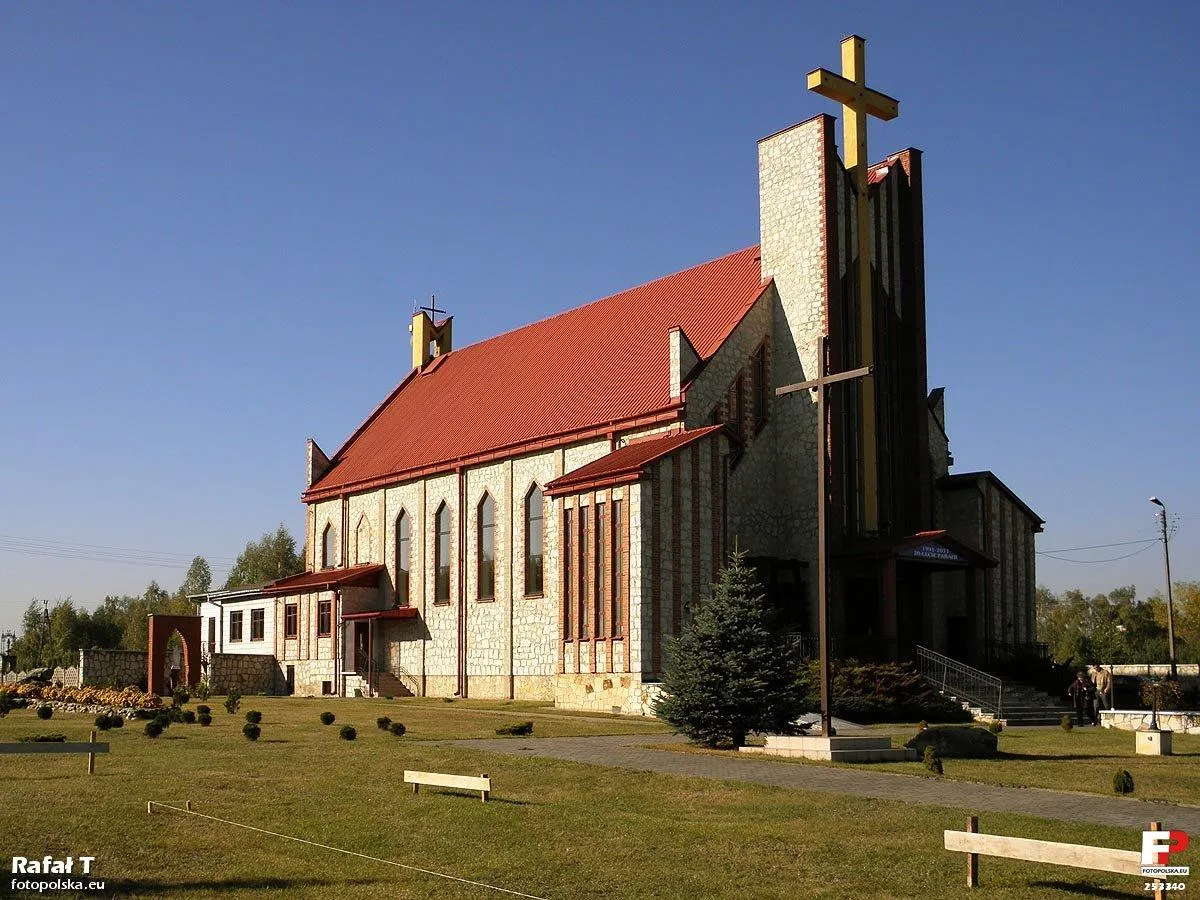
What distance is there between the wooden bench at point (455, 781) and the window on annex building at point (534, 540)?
23777 millimetres

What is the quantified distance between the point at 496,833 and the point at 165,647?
4016 cm

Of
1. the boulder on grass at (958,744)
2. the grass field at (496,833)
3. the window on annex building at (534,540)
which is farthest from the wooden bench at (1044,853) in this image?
the window on annex building at (534,540)

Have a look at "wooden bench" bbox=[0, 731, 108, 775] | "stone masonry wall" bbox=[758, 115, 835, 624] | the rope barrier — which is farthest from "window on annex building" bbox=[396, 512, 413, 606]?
the rope barrier

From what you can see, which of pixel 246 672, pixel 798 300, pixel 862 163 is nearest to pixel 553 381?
pixel 798 300

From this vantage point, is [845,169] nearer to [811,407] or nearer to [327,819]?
[811,407]

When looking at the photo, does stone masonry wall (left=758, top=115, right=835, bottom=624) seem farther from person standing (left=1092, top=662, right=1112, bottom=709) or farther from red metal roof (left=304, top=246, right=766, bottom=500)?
person standing (left=1092, top=662, right=1112, bottom=709)

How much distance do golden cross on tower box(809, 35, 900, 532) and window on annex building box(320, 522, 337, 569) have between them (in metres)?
23.3

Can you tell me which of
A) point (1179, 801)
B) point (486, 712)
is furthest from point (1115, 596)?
point (1179, 801)

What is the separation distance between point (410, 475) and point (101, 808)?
108 feet

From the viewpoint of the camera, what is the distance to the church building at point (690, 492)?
35.0 metres

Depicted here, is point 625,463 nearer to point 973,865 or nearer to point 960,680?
point 960,680

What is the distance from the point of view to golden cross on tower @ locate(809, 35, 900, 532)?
39.9 meters

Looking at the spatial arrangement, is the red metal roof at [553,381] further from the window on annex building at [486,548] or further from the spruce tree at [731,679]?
the spruce tree at [731,679]

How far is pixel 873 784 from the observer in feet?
59.3
